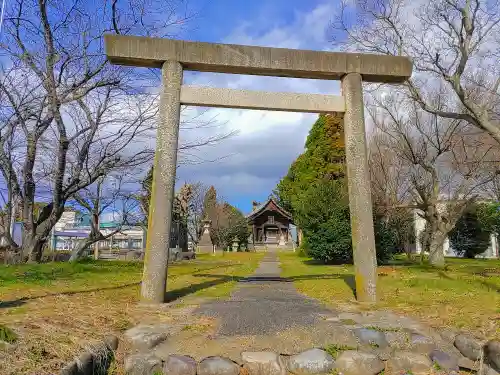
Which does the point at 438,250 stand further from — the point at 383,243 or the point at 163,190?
the point at 163,190

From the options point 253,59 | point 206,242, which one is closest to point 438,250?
point 253,59

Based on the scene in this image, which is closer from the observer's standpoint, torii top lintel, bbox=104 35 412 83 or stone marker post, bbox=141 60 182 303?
stone marker post, bbox=141 60 182 303

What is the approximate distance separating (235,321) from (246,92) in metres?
4.22

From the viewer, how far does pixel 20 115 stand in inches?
528

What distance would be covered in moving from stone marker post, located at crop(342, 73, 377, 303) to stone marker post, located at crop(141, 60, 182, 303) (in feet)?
10.6

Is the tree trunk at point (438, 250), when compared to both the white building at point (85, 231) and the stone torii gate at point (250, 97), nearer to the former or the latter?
the stone torii gate at point (250, 97)

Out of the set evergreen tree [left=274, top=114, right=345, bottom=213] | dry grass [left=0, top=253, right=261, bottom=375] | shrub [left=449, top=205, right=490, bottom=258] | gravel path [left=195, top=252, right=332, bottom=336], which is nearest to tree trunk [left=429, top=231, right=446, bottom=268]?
evergreen tree [left=274, top=114, right=345, bottom=213]

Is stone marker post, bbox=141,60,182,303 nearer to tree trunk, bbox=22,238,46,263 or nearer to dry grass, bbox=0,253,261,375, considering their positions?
dry grass, bbox=0,253,261,375

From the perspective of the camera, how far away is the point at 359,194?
7.60 meters

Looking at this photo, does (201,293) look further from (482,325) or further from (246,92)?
(482,325)

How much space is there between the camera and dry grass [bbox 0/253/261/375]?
3893mm

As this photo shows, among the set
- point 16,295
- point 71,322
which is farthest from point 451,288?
point 16,295

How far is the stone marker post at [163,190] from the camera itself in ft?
23.2

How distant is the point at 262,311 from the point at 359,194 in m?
2.87
